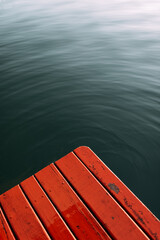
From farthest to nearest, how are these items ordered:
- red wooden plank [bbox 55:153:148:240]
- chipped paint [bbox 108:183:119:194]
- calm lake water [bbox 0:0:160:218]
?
calm lake water [bbox 0:0:160:218] → chipped paint [bbox 108:183:119:194] → red wooden plank [bbox 55:153:148:240]

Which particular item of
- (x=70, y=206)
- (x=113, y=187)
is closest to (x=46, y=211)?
(x=70, y=206)

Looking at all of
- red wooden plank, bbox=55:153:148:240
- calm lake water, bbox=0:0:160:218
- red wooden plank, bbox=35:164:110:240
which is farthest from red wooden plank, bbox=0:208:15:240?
calm lake water, bbox=0:0:160:218

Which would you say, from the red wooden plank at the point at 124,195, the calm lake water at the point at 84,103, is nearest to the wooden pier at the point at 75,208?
the red wooden plank at the point at 124,195

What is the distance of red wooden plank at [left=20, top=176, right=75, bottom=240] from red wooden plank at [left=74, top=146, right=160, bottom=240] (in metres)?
0.65

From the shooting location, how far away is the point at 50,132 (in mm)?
4473

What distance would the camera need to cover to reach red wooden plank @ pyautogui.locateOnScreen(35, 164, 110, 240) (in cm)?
190

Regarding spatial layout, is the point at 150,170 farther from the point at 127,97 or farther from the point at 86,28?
the point at 86,28

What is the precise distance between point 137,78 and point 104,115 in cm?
236

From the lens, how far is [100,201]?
2.13 metres

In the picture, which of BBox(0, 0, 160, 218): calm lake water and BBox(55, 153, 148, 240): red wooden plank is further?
BBox(0, 0, 160, 218): calm lake water

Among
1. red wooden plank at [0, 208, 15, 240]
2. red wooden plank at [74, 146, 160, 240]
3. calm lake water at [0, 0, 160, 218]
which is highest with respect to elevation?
calm lake water at [0, 0, 160, 218]

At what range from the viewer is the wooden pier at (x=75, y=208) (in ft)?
6.24

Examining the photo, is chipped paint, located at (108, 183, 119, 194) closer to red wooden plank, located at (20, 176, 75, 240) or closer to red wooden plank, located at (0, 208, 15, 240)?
red wooden plank, located at (20, 176, 75, 240)

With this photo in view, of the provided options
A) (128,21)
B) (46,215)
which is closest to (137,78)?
(46,215)
